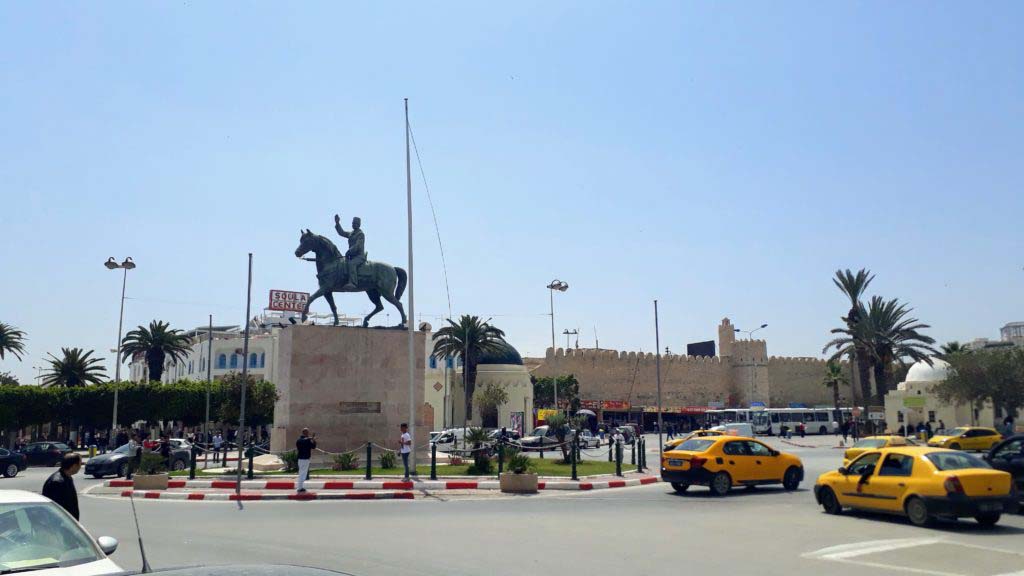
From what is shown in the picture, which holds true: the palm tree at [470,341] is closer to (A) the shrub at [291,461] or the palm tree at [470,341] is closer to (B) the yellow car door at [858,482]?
(A) the shrub at [291,461]

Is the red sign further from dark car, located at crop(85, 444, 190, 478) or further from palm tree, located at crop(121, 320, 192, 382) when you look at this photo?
dark car, located at crop(85, 444, 190, 478)

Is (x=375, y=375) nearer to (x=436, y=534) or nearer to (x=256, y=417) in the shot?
(x=436, y=534)

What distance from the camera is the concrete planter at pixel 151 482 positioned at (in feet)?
65.9

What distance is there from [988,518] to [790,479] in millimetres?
6699

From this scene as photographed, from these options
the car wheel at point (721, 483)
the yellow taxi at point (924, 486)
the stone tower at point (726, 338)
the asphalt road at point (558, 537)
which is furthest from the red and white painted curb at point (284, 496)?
the stone tower at point (726, 338)

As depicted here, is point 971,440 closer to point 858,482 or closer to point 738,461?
point 738,461

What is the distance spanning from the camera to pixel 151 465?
2039 centimetres

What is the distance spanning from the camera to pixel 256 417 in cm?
5050

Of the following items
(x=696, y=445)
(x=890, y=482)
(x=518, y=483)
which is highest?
(x=696, y=445)

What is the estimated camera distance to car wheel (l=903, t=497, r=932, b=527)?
40.6 ft

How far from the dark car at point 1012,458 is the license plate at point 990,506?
2.49 meters

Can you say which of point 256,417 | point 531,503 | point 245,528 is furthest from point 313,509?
point 256,417

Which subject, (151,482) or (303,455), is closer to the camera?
(303,455)

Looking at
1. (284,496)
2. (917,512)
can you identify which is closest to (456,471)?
(284,496)
